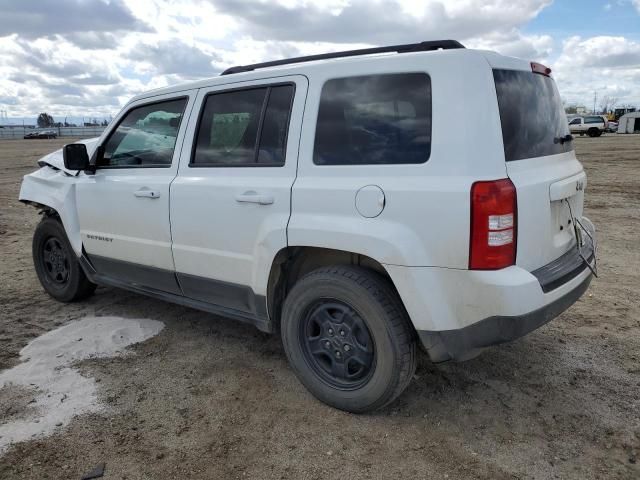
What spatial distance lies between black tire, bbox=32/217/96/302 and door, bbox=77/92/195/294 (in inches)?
17.1

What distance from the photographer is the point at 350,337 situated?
304 cm

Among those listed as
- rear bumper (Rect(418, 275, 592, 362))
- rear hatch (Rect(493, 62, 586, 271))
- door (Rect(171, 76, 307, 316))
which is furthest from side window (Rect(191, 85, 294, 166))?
rear bumper (Rect(418, 275, 592, 362))

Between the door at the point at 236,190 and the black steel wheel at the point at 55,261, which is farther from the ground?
the door at the point at 236,190

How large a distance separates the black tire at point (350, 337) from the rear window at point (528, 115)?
100 cm

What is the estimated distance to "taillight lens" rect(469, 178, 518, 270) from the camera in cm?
248

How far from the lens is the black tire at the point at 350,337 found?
2.82 meters

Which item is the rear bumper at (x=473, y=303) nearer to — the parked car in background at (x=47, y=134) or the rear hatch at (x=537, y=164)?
the rear hatch at (x=537, y=164)

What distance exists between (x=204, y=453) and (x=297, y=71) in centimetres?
225

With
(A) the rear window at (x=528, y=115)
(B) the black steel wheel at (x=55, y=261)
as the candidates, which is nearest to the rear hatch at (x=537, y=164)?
(A) the rear window at (x=528, y=115)

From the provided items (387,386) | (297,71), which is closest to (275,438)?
(387,386)

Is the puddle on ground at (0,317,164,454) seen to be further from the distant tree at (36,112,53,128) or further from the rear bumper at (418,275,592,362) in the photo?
the distant tree at (36,112,53,128)

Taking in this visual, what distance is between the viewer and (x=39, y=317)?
4.74 metres

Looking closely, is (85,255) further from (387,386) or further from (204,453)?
(387,386)

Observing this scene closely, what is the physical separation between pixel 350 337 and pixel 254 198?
1.02 metres
